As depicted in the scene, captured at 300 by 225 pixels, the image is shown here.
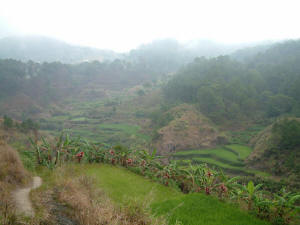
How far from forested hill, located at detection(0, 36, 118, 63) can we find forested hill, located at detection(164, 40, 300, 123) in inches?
5104

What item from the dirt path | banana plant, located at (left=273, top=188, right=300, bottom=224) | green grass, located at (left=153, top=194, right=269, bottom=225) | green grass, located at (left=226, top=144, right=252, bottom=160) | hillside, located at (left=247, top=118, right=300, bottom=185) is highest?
the dirt path

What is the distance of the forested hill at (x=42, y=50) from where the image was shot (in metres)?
158

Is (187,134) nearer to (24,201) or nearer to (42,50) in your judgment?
(24,201)

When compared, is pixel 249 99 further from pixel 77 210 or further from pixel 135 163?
pixel 77 210

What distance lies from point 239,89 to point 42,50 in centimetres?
17238

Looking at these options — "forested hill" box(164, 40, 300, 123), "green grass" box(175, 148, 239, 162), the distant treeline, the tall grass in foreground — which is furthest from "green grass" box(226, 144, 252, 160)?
the distant treeline

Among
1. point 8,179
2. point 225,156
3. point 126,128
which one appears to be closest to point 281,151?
point 225,156

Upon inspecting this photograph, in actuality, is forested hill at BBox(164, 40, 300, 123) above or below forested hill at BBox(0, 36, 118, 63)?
below

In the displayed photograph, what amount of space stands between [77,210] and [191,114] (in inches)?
1386

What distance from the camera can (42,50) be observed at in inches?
6742

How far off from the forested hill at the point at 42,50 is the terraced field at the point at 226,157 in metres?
150

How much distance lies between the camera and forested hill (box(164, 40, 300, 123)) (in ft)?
114

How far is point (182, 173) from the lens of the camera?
244 inches

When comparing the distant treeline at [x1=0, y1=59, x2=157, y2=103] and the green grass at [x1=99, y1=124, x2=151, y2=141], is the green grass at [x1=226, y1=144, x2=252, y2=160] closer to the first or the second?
the green grass at [x1=99, y1=124, x2=151, y2=141]
